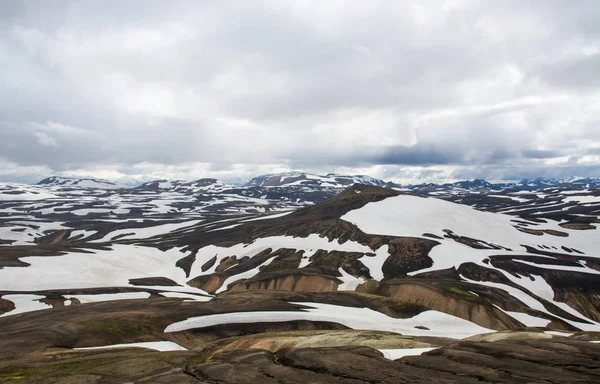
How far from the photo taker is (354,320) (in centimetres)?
4997

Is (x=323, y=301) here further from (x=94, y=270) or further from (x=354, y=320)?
(x=94, y=270)

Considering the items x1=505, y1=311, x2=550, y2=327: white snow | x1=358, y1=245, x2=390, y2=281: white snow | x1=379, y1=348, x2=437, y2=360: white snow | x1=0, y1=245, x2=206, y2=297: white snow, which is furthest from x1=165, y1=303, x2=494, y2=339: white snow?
x1=0, y1=245, x2=206, y2=297: white snow

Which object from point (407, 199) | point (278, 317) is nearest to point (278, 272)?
point (278, 317)

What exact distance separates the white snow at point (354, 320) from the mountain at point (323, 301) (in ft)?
1.11

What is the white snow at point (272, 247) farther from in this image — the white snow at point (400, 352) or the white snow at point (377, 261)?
the white snow at point (400, 352)

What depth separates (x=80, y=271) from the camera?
10019cm

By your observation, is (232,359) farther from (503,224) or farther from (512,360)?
(503,224)

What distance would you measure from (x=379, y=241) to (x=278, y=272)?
43.3 metres

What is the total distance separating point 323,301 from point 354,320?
13762mm

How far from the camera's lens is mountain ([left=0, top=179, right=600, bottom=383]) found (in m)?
23.5

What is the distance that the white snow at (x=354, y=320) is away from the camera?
46275 mm

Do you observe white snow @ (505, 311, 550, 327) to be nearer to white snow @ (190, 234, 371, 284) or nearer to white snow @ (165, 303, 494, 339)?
white snow @ (165, 303, 494, 339)

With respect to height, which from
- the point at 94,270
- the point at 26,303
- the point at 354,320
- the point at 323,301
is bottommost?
the point at 94,270

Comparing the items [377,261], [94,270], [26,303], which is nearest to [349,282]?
[377,261]
